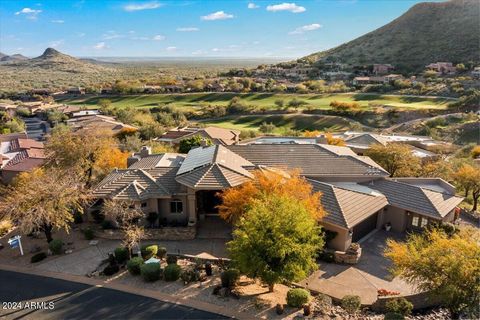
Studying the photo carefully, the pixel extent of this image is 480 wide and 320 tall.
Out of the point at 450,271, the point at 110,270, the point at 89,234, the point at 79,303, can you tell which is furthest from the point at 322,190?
the point at 79,303

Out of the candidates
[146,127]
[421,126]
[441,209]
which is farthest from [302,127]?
[441,209]

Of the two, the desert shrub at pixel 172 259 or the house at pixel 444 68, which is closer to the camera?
the desert shrub at pixel 172 259

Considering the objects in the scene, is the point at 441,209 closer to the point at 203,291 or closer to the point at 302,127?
the point at 203,291

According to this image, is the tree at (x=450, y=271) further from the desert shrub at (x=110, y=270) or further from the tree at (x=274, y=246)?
the desert shrub at (x=110, y=270)

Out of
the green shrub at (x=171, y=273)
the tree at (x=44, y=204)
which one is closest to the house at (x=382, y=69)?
the tree at (x=44, y=204)

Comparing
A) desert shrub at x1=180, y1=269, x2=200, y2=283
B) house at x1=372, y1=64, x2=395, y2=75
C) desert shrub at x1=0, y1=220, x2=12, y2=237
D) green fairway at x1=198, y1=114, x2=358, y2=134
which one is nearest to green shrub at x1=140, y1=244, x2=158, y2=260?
desert shrub at x1=180, y1=269, x2=200, y2=283

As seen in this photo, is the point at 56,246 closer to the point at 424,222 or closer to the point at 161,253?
the point at 161,253

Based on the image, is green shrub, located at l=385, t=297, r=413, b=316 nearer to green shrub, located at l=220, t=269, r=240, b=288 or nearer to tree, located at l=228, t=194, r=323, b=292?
tree, located at l=228, t=194, r=323, b=292
